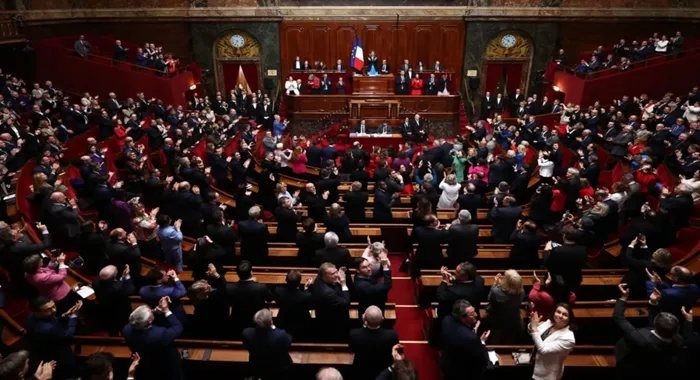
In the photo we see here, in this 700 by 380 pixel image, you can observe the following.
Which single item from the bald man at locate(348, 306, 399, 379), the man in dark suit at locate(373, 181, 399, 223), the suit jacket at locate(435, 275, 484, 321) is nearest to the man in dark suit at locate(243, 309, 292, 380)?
the bald man at locate(348, 306, 399, 379)

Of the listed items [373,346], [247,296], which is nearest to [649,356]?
[373,346]

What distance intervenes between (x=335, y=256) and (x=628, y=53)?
14.8 meters

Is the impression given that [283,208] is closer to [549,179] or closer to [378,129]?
[549,179]

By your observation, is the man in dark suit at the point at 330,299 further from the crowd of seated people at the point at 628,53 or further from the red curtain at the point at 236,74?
the red curtain at the point at 236,74

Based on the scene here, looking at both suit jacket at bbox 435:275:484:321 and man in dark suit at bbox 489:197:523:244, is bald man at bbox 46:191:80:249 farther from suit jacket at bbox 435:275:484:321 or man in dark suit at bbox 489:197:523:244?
man in dark suit at bbox 489:197:523:244

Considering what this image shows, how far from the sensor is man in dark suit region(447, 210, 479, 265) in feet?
18.3

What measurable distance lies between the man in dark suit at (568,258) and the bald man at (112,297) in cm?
432

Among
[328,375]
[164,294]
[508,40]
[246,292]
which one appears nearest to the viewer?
[328,375]

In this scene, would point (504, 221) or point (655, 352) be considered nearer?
point (655, 352)

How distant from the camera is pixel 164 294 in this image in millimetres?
4238

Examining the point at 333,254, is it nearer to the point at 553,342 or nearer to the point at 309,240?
the point at 309,240

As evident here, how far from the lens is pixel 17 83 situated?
1188 cm

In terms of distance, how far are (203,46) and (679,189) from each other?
15.6 metres

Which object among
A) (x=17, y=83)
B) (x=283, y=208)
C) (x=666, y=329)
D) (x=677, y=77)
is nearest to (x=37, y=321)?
(x=283, y=208)
